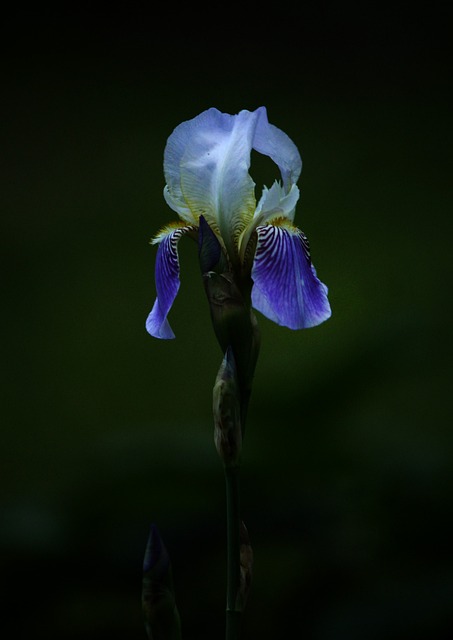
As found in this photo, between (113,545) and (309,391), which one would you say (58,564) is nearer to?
(113,545)

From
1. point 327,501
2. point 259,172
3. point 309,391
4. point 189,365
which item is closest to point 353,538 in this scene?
point 327,501

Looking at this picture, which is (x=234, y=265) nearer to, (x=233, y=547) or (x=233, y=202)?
(x=233, y=202)

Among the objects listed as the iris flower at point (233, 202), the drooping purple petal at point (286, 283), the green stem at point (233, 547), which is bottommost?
the green stem at point (233, 547)

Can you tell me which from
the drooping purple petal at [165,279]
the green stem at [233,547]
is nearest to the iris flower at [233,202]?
the drooping purple petal at [165,279]

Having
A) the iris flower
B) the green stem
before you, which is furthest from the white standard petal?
the green stem

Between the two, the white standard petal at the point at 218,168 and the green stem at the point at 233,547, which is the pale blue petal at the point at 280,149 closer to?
the white standard petal at the point at 218,168

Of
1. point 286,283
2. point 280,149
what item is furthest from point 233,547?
point 280,149

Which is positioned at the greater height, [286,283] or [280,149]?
[280,149]
